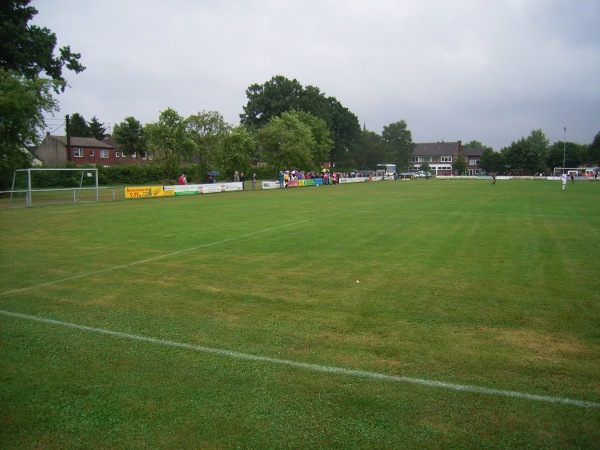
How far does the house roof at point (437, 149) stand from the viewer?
140 metres

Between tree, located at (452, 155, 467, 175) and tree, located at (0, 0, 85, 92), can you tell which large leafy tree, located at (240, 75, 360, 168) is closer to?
tree, located at (452, 155, 467, 175)

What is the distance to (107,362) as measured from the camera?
194 inches

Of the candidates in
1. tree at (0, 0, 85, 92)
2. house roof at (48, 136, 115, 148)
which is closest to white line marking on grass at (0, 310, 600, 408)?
tree at (0, 0, 85, 92)

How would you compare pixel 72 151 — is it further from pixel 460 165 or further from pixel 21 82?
pixel 460 165

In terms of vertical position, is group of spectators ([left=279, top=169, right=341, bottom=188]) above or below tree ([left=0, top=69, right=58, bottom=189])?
below

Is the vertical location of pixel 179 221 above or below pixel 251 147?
below

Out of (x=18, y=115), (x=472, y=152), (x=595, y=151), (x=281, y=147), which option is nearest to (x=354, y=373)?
(x=18, y=115)

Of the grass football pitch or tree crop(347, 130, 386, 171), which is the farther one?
tree crop(347, 130, 386, 171)

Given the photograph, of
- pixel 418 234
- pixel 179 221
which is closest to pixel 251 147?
pixel 179 221

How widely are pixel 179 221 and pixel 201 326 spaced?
13.1m

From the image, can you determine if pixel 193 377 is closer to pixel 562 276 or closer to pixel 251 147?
pixel 562 276

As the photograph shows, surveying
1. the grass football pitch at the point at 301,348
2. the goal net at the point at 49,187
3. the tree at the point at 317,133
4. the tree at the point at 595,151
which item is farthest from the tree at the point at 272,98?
the grass football pitch at the point at 301,348

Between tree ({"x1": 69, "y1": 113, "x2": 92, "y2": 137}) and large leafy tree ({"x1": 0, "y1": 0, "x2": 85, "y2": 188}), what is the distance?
65.0m

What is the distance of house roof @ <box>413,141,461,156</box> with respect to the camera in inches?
5527
